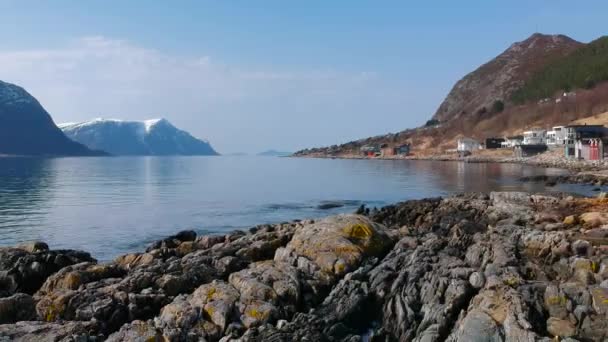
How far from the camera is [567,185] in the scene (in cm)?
5306

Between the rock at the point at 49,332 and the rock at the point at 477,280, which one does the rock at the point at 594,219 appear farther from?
the rock at the point at 49,332

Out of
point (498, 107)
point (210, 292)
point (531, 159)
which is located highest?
point (498, 107)

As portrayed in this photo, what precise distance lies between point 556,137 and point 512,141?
1869 cm

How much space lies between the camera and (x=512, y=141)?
135125 millimetres

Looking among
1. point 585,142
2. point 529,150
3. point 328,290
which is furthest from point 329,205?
point 529,150

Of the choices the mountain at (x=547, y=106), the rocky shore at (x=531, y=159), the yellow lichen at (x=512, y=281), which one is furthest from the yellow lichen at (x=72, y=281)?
the mountain at (x=547, y=106)

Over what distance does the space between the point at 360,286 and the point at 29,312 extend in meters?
9.84

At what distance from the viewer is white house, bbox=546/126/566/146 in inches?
4379

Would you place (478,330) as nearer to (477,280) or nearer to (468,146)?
(477,280)

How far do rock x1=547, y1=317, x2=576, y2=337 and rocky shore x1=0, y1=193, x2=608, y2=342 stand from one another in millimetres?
26

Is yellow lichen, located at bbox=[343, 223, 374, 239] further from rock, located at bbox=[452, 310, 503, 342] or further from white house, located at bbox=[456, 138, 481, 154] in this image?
white house, located at bbox=[456, 138, 481, 154]

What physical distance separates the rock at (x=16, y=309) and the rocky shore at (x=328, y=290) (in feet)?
0.10

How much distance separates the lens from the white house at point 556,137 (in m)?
111

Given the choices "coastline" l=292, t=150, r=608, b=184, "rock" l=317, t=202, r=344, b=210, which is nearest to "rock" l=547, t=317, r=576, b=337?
"rock" l=317, t=202, r=344, b=210
